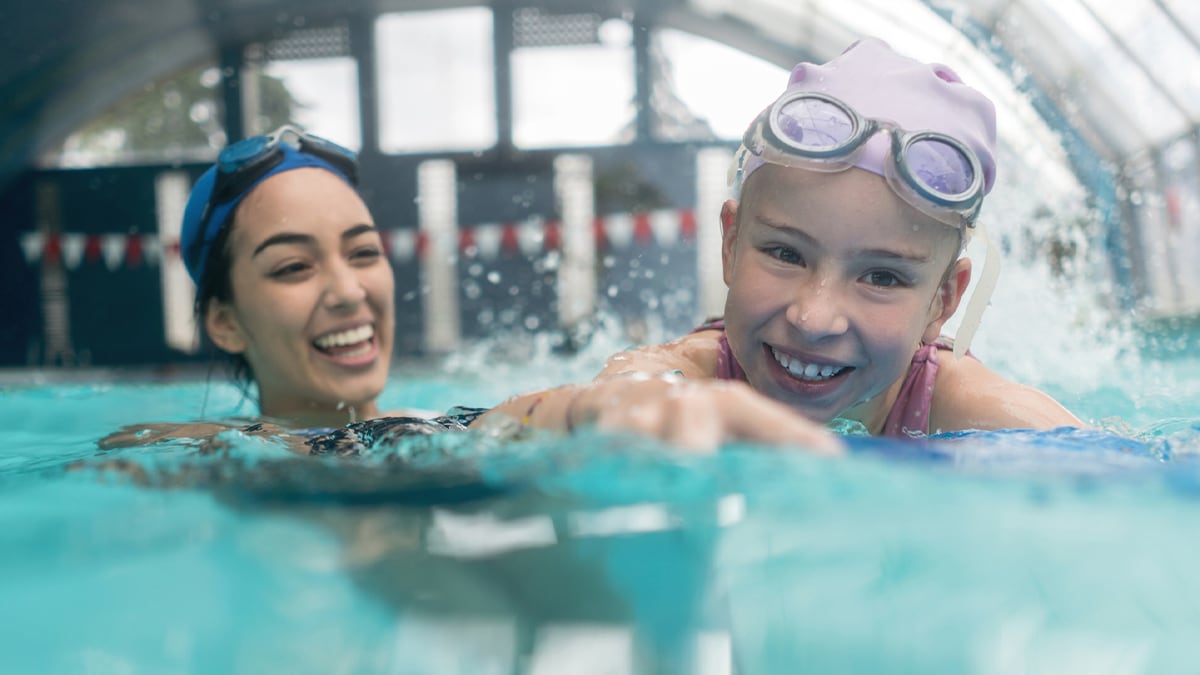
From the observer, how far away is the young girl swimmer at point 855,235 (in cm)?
214

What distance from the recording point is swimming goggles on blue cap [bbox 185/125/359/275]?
9.61ft

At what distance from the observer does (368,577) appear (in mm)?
1229

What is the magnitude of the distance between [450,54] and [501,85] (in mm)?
655

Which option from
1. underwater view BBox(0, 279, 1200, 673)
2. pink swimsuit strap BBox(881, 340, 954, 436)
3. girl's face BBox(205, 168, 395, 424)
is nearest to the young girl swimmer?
pink swimsuit strap BBox(881, 340, 954, 436)

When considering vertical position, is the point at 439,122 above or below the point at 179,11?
below

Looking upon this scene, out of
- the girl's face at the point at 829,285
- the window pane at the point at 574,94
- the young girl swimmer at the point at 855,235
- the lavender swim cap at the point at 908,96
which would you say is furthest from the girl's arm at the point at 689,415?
the window pane at the point at 574,94

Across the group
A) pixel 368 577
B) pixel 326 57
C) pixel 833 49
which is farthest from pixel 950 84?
pixel 326 57

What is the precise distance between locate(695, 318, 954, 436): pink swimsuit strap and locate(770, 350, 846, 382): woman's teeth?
0.42 metres

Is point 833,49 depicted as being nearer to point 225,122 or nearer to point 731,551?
point 225,122

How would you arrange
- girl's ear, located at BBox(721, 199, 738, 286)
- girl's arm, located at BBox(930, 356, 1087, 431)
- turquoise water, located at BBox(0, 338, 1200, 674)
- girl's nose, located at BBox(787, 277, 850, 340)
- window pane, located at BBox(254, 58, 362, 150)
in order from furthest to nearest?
window pane, located at BBox(254, 58, 362, 150) < girl's ear, located at BBox(721, 199, 738, 286) < girl's arm, located at BBox(930, 356, 1087, 431) < girl's nose, located at BBox(787, 277, 850, 340) < turquoise water, located at BBox(0, 338, 1200, 674)

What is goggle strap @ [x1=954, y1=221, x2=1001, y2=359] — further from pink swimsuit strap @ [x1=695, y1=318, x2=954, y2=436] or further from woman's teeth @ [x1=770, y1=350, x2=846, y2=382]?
woman's teeth @ [x1=770, y1=350, x2=846, y2=382]

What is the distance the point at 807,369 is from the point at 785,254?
0.28m

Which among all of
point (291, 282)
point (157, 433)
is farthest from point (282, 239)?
point (157, 433)

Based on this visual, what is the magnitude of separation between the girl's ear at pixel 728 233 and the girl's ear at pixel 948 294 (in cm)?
54
